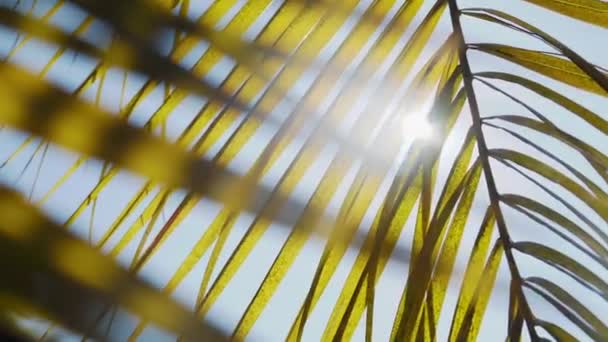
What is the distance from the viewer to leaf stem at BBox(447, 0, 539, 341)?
0.54 meters

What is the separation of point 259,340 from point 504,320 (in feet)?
0.81

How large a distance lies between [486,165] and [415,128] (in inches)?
2.8

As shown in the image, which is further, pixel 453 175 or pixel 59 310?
pixel 453 175

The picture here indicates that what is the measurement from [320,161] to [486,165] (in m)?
0.15

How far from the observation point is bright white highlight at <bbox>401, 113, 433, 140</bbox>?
1.83 ft

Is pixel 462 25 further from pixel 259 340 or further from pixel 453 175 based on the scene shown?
pixel 259 340

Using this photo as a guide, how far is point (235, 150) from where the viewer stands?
50cm

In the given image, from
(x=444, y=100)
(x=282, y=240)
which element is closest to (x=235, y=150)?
(x=282, y=240)

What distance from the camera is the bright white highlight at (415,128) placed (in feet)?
1.83

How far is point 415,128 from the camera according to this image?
569 millimetres

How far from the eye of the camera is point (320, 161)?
549 mm

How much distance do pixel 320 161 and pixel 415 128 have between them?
0.30 feet

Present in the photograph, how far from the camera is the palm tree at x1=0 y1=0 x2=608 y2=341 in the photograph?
464 mm

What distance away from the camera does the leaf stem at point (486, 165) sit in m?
0.54
